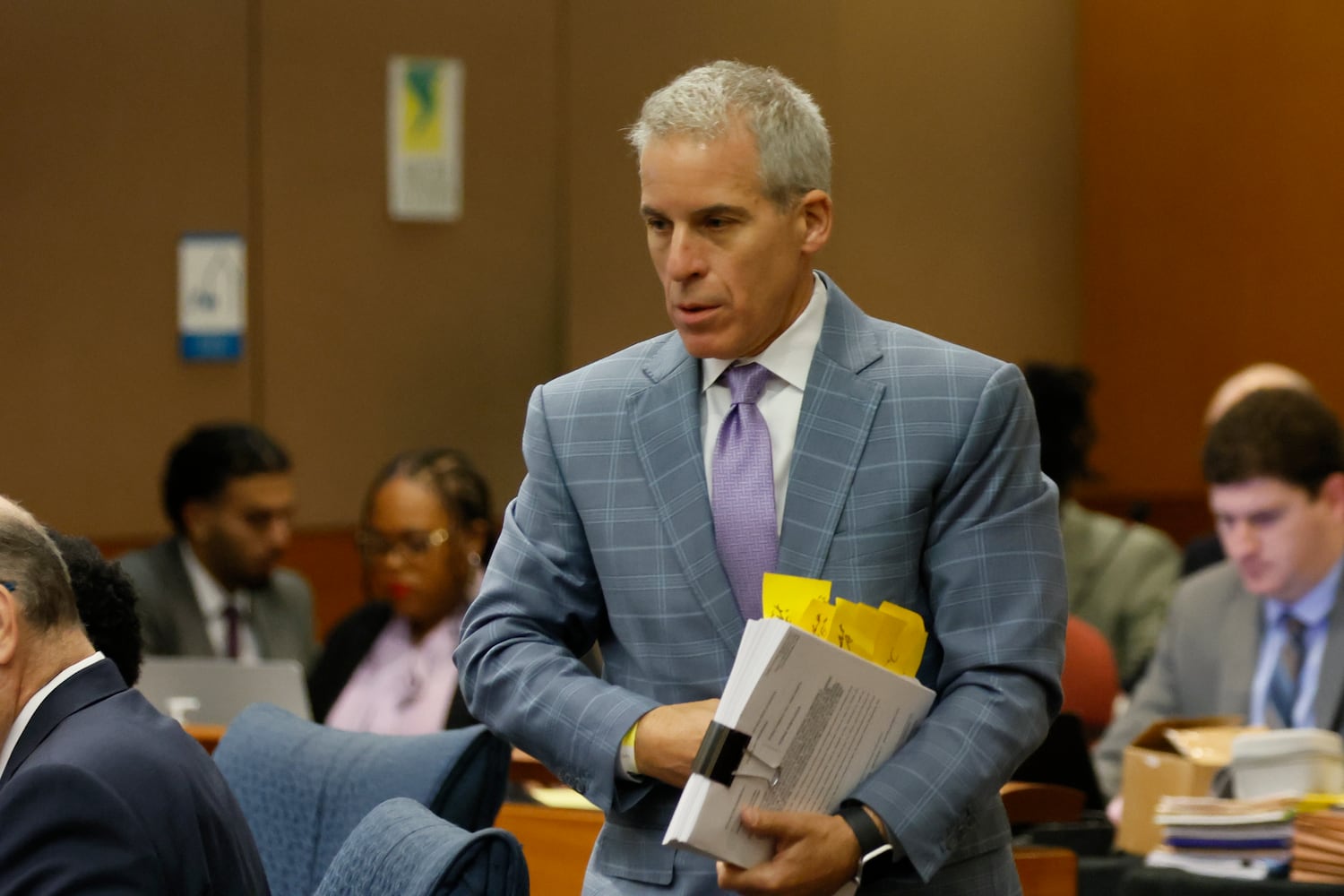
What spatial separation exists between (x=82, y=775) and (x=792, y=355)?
2.73ft

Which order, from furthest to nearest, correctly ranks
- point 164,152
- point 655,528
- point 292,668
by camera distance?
point 164,152
point 292,668
point 655,528

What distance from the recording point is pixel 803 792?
1.81 meters

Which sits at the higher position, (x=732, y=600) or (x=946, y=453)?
(x=946, y=453)

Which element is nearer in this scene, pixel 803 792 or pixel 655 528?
pixel 803 792

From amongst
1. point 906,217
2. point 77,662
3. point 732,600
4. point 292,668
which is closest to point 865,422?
point 732,600

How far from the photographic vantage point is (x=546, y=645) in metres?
1.96

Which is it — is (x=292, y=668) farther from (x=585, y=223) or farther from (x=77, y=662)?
(x=585, y=223)

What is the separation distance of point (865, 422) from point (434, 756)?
0.96 m

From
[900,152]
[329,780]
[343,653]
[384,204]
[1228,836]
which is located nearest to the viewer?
[329,780]

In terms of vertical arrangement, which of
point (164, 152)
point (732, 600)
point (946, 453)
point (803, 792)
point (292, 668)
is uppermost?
point (164, 152)

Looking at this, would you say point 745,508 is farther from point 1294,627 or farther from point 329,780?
point 1294,627

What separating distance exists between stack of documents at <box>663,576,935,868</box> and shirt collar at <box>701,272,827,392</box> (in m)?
0.28

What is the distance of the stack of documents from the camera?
1.72 m

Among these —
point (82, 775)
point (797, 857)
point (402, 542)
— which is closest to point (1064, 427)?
point (402, 542)
